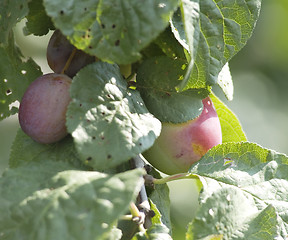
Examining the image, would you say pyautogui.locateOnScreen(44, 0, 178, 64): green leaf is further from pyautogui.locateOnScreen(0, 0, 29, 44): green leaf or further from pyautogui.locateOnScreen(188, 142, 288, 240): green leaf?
pyautogui.locateOnScreen(188, 142, 288, 240): green leaf

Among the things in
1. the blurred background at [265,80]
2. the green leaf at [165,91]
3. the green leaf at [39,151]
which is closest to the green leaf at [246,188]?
the green leaf at [165,91]

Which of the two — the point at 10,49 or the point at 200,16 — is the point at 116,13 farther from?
the point at 10,49

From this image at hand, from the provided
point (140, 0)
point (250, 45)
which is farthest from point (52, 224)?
point (250, 45)

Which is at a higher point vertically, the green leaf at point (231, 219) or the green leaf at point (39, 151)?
the green leaf at point (39, 151)

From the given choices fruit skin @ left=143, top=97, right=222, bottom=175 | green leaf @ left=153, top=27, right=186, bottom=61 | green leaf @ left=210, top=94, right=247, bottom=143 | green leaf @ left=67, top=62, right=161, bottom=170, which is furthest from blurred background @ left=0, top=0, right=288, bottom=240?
green leaf @ left=67, top=62, right=161, bottom=170

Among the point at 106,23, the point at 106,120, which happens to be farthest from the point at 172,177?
the point at 106,23

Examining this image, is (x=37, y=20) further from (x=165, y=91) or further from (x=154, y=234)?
(x=154, y=234)

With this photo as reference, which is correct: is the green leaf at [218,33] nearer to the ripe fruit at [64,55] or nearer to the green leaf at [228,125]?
the ripe fruit at [64,55]
